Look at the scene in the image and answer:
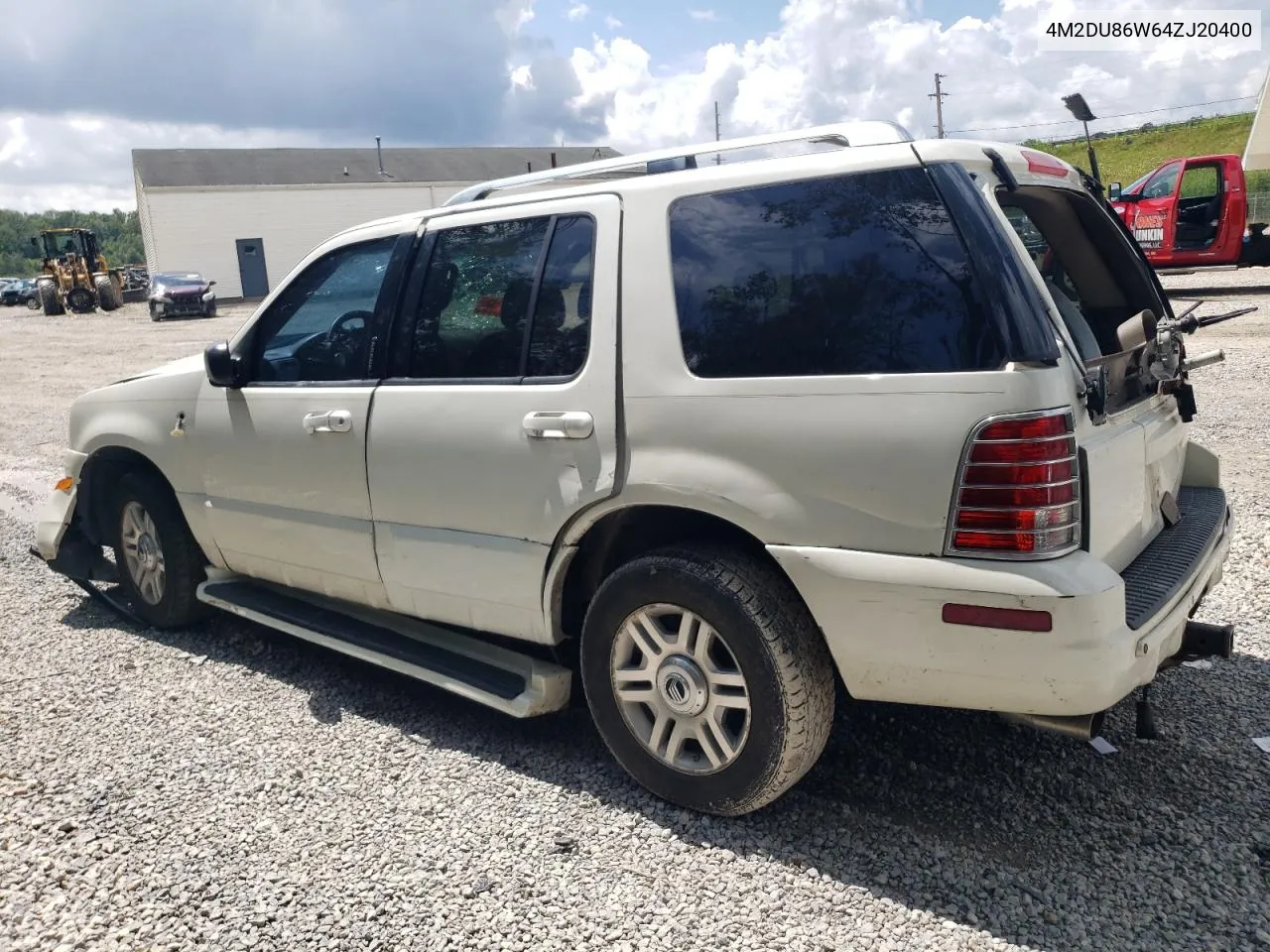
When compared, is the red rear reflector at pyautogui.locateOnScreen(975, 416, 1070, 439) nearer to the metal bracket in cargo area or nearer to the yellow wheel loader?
the metal bracket in cargo area

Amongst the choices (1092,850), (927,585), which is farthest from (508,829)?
(1092,850)

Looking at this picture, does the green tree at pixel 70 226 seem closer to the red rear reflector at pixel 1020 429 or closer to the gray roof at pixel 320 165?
the gray roof at pixel 320 165

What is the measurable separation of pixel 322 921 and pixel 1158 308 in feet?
11.8

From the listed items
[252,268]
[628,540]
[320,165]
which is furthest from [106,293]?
[628,540]

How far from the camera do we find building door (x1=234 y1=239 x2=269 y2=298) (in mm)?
45938

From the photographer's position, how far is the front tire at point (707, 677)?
2.89 meters

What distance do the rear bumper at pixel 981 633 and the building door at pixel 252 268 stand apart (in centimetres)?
4698

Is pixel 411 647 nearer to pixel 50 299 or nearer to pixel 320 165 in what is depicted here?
pixel 50 299

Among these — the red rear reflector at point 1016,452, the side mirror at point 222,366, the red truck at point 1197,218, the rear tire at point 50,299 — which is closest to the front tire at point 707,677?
the red rear reflector at point 1016,452

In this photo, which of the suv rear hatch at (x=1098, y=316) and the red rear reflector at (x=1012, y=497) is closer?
the red rear reflector at (x=1012, y=497)

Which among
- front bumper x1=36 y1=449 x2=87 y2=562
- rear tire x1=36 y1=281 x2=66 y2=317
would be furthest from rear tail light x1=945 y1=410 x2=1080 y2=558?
rear tire x1=36 y1=281 x2=66 y2=317

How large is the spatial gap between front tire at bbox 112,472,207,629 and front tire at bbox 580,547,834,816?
2.50 metres

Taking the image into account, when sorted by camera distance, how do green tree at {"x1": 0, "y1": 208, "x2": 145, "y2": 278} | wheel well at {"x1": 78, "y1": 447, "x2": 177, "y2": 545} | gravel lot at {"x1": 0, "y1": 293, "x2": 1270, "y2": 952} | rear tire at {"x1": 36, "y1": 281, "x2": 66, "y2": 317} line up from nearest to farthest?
gravel lot at {"x1": 0, "y1": 293, "x2": 1270, "y2": 952} → wheel well at {"x1": 78, "y1": 447, "x2": 177, "y2": 545} → rear tire at {"x1": 36, "y1": 281, "x2": 66, "y2": 317} → green tree at {"x1": 0, "y1": 208, "x2": 145, "y2": 278}

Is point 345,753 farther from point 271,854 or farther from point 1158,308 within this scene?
point 1158,308
